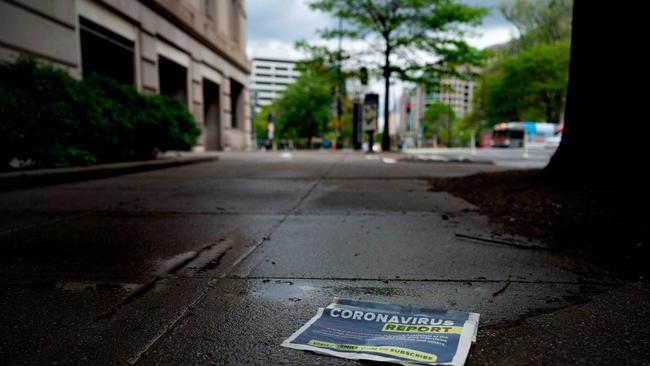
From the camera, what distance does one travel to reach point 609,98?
14.7 ft

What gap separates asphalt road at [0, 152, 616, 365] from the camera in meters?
1.57

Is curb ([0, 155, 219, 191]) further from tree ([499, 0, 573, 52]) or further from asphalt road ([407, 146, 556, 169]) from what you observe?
tree ([499, 0, 573, 52])

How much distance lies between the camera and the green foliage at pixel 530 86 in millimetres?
40750

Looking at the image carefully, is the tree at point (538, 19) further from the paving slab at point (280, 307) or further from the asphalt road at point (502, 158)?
the paving slab at point (280, 307)

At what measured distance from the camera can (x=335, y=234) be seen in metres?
3.36

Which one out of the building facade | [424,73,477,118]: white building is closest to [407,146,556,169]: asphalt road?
[424,73,477,118]: white building

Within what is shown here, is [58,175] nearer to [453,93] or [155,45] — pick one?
[155,45]

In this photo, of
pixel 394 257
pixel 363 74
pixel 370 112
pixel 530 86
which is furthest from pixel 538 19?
pixel 394 257

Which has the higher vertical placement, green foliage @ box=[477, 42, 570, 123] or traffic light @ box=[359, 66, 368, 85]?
green foliage @ box=[477, 42, 570, 123]

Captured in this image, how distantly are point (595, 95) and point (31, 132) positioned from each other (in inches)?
305

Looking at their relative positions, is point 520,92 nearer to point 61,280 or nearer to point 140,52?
A: point 140,52

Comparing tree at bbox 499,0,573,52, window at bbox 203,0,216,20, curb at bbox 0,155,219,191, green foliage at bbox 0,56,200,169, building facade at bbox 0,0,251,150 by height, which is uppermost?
tree at bbox 499,0,573,52

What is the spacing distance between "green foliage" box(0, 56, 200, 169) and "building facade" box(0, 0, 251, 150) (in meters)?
1.48

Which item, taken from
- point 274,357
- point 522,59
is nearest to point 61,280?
point 274,357
